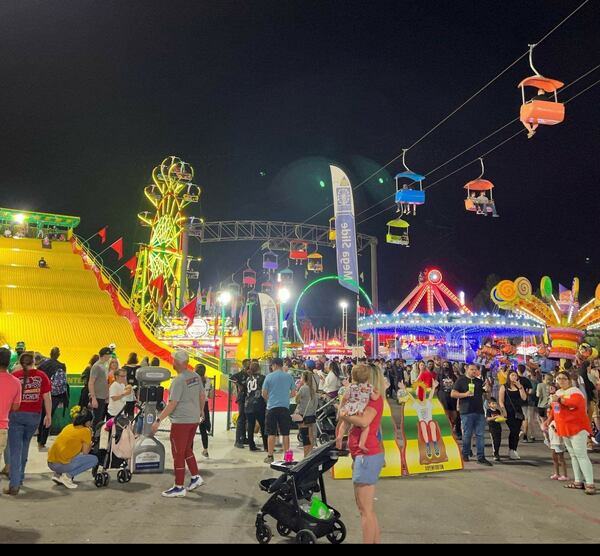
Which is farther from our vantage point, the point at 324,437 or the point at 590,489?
the point at 324,437

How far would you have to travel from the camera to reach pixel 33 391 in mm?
6555

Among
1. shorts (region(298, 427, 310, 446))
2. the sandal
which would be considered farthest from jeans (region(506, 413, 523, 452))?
shorts (region(298, 427, 310, 446))

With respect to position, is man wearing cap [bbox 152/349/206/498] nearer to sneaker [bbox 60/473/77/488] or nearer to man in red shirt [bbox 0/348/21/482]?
sneaker [bbox 60/473/77/488]

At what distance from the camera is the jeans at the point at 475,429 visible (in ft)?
29.3

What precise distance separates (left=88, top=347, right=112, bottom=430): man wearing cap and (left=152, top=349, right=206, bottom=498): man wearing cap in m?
3.20

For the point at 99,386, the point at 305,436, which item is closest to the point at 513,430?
the point at 305,436

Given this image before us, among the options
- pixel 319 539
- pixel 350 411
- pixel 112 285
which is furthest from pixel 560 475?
pixel 112 285

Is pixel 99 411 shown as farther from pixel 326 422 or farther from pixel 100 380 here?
pixel 326 422

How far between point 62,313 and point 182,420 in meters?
24.1

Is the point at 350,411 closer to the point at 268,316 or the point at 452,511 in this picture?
the point at 452,511

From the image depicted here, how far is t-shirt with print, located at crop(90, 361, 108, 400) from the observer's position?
908 centimetres

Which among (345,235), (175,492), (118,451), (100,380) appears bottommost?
(175,492)

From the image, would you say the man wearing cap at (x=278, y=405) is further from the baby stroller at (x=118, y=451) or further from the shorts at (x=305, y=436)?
the baby stroller at (x=118, y=451)

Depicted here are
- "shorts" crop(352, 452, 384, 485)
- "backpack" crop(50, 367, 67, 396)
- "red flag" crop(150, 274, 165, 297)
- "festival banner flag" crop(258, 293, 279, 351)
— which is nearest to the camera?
"shorts" crop(352, 452, 384, 485)
